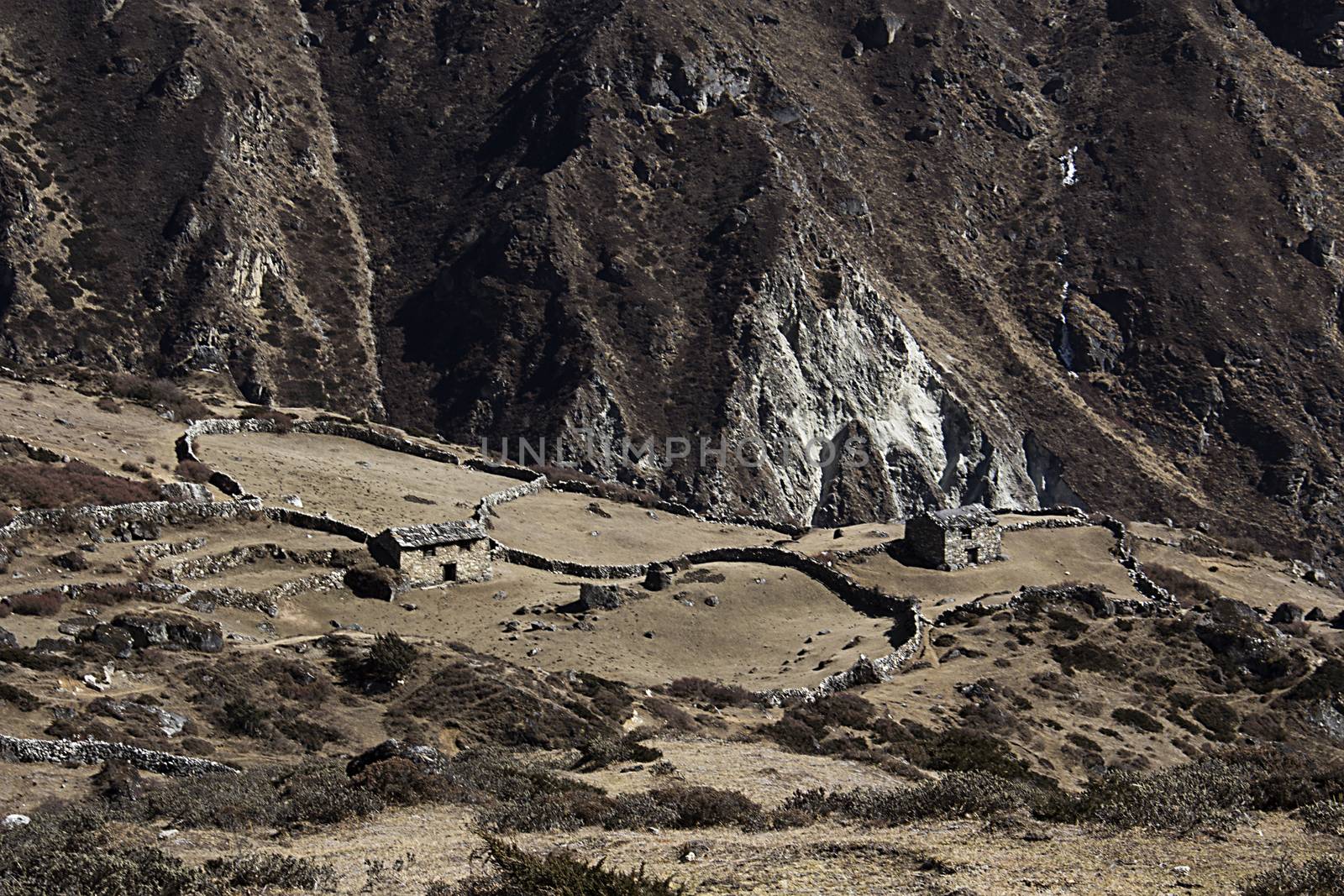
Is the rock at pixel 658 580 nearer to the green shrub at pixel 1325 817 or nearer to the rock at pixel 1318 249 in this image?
the green shrub at pixel 1325 817

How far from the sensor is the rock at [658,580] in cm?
4522

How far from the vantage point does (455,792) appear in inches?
843

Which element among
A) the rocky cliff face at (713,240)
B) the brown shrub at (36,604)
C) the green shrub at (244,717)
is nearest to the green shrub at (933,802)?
the green shrub at (244,717)

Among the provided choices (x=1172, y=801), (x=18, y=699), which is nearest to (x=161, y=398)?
(x=18, y=699)

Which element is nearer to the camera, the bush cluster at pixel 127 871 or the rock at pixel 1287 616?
the bush cluster at pixel 127 871

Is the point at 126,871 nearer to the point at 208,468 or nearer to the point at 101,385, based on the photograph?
the point at 208,468

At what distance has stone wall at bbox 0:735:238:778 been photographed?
2312 cm

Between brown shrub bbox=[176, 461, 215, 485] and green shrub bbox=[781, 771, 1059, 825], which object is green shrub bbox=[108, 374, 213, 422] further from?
green shrub bbox=[781, 771, 1059, 825]

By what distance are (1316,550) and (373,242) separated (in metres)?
73.5

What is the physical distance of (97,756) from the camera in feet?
77.5

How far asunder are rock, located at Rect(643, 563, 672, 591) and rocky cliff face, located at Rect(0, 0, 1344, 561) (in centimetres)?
5164

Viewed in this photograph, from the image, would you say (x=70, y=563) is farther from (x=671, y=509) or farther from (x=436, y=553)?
(x=671, y=509)

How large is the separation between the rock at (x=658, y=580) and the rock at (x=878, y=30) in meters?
105

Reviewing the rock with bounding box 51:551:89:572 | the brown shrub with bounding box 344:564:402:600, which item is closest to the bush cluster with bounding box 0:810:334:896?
the rock with bounding box 51:551:89:572
